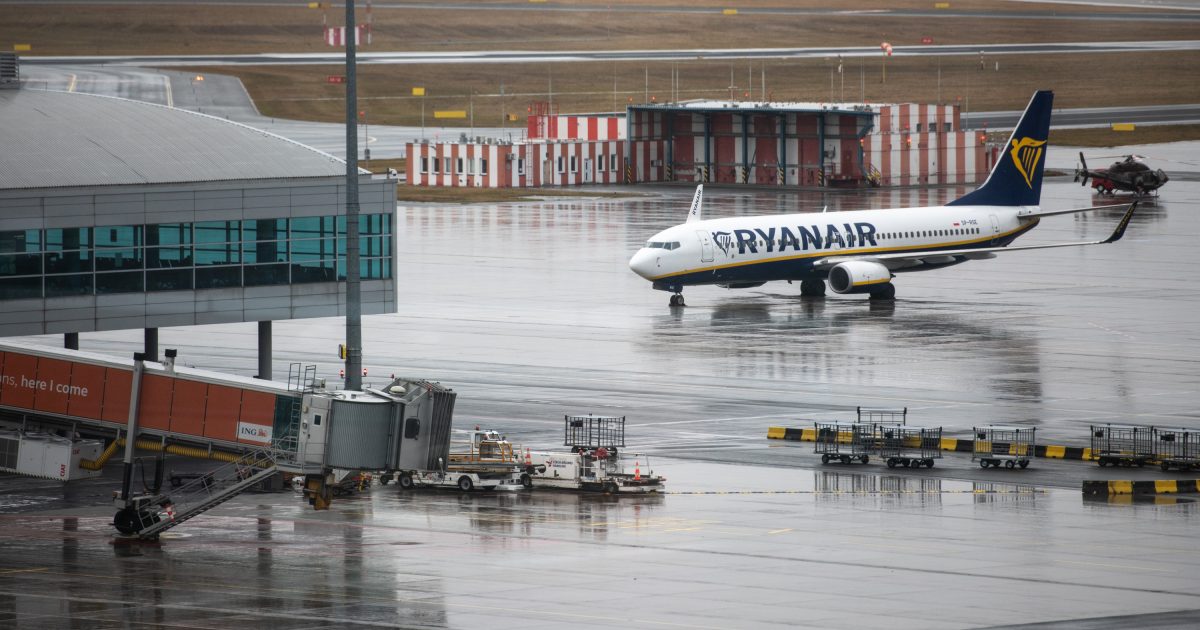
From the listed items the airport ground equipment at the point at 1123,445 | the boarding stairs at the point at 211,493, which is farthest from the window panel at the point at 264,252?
the airport ground equipment at the point at 1123,445

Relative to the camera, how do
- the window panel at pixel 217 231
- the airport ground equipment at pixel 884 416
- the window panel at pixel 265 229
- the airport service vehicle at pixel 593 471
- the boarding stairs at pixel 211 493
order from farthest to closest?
the window panel at pixel 265 229 → the window panel at pixel 217 231 → the airport ground equipment at pixel 884 416 → the airport service vehicle at pixel 593 471 → the boarding stairs at pixel 211 493

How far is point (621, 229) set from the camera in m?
120

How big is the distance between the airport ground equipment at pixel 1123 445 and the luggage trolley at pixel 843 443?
19.7 ft

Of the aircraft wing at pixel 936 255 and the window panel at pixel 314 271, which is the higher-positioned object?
the aircraft wing at pixel 936 255

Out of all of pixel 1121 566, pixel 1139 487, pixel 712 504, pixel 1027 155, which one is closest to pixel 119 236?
pixel 712 504

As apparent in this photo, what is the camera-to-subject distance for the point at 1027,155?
312 ft

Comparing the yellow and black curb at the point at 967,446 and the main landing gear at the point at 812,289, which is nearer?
the yellow and black curb at the point at 967,446

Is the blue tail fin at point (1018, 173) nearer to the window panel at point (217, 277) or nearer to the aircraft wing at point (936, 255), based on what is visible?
the aircraft wing at point (936, 255)

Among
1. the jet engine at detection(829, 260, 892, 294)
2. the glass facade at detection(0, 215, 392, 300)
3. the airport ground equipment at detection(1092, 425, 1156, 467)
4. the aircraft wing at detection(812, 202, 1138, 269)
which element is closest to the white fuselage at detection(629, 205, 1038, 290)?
the aircraft wing at detection(812, 202, 1138, 269)

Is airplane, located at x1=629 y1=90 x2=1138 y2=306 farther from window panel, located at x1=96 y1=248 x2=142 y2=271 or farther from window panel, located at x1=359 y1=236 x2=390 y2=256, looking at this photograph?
window panel, located at x1=96 y1=248 x2=142 y2=271

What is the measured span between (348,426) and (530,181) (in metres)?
110

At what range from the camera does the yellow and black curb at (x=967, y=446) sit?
51.4 meters

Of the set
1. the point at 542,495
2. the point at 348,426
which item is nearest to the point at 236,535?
the point at 348,426

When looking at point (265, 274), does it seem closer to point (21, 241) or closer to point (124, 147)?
point (124, 147)
